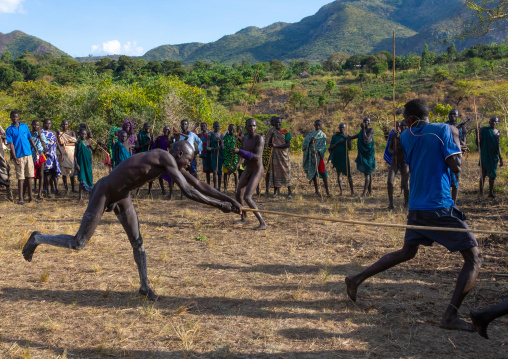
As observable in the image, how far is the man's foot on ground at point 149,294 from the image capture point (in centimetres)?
442

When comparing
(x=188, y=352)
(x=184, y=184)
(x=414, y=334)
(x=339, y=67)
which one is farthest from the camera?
(x=339, y=67)

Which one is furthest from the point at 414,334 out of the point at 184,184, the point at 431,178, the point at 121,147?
the point at 121,147

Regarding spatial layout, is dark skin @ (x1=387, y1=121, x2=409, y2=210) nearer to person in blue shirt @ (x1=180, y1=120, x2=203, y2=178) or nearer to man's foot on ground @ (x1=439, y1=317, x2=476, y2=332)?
person in blue shirt @ (x1=180, y1=120, x2=203, y2=178)

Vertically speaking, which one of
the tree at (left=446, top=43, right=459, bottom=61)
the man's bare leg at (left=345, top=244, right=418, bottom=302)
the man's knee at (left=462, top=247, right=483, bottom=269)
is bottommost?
the man's bare leg at (left=345, top=244, right=418, bottom=302)

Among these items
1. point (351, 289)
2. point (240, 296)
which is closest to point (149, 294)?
point (240, 296)

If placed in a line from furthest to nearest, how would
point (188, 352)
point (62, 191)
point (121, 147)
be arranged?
point (62, 191)
point (121, 147)
point (188, 352)

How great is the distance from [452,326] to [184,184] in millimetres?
2625

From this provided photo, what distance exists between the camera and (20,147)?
9492 mm

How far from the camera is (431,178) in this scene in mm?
3727

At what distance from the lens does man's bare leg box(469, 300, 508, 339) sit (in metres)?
3.25

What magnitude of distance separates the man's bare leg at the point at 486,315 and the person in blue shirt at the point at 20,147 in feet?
30.3

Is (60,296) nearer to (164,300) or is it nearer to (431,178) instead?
→ (164,300)

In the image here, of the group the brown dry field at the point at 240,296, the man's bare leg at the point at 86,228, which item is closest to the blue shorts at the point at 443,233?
the brown dry field at the point at 240,296

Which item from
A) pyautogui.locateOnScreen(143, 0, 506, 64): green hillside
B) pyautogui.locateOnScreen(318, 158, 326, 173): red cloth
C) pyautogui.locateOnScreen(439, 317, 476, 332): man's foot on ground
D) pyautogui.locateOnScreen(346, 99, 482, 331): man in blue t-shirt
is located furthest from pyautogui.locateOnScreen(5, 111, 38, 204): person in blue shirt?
pyautogui.locateOnScreen(143, 0, 506, 64): green hillside
